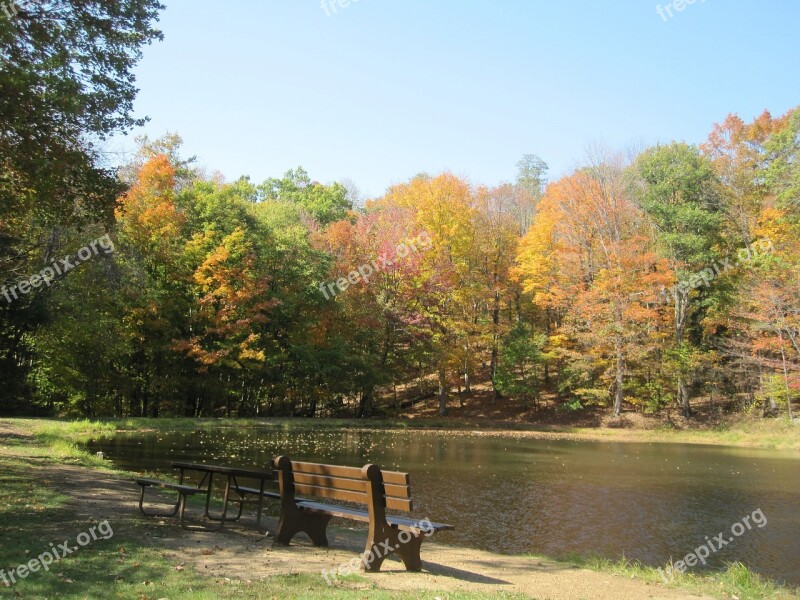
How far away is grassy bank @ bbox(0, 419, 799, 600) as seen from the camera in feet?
17.3

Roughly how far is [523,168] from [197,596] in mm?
79156

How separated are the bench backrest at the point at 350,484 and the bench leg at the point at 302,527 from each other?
0.88 ft

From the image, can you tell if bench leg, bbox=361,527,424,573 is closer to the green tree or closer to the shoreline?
the shoreline

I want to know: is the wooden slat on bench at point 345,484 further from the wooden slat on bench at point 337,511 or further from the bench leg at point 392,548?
the bench leg at point 392,548

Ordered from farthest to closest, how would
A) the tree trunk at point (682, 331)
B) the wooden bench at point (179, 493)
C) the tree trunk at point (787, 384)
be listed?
1. the tree trunk at point (682, 331)
2. the tree trunk at point (787, 384)
3. the wooden bench at point (179, 493)

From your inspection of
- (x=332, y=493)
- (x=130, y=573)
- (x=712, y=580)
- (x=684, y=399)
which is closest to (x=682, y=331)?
(x=684, y=399)

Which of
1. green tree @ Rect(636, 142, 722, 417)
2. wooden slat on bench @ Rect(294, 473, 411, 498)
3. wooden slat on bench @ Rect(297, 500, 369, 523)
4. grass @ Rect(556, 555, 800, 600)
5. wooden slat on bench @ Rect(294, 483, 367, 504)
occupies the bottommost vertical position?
grass @ Rect(556, 555, 800, 600)

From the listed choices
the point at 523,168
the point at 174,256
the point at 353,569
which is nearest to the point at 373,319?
the point at 174,256

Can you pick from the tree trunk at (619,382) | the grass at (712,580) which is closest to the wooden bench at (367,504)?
the grass at (712,580)

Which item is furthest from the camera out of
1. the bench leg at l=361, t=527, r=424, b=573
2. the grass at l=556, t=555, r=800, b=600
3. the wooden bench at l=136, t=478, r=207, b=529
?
the wooden bench at l=136, t=478, r=207, b=529

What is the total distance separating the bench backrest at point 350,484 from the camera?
22.2 ft

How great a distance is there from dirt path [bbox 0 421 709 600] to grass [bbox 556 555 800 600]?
310 mm

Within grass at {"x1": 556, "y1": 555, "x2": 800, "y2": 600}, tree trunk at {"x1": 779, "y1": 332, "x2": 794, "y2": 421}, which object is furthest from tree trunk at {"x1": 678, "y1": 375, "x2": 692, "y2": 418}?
grass at {"x1": 556, "y1": 555, "x2": 800, "y2": 600}

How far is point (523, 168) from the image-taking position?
262ft
